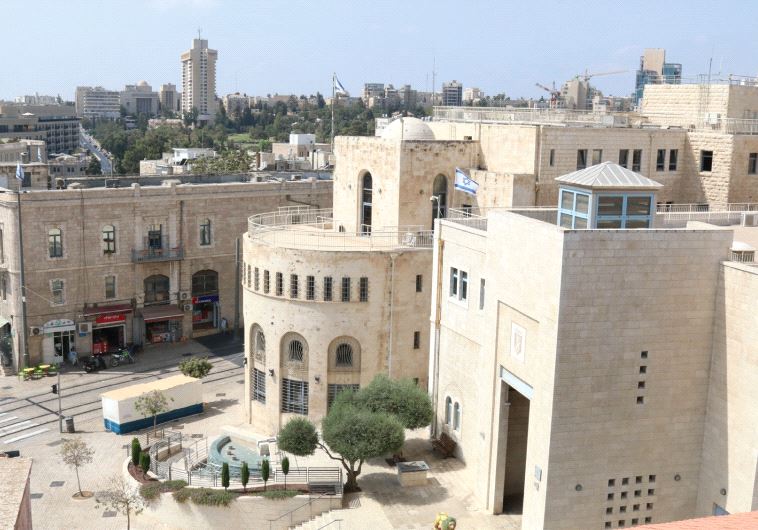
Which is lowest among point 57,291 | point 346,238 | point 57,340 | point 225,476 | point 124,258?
point 57,340

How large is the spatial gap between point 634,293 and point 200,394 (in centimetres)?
2603

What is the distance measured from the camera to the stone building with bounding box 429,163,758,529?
23.9 metres

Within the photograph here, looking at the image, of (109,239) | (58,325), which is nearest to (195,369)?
(58,325)

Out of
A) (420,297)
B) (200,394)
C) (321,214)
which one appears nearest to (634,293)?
(420,297)

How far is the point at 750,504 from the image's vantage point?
2300 cm

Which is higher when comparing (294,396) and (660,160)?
(660,160)

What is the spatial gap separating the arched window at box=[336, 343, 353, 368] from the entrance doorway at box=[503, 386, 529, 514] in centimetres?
968

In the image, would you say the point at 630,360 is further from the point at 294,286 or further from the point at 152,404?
the point at 152,404

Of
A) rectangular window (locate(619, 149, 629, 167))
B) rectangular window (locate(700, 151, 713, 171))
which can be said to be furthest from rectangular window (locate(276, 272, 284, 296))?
rectangular window (locate(700, 151, 713, 171))

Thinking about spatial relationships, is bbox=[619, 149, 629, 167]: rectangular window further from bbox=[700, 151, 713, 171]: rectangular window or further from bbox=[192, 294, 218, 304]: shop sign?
bbox=[192, 294, 218, 304]: shop sign

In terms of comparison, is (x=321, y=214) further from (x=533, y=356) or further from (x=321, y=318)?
(x=533, y=356)

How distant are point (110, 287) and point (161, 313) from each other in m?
3.70

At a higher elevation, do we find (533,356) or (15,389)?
(533,356)

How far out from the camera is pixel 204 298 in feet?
190
